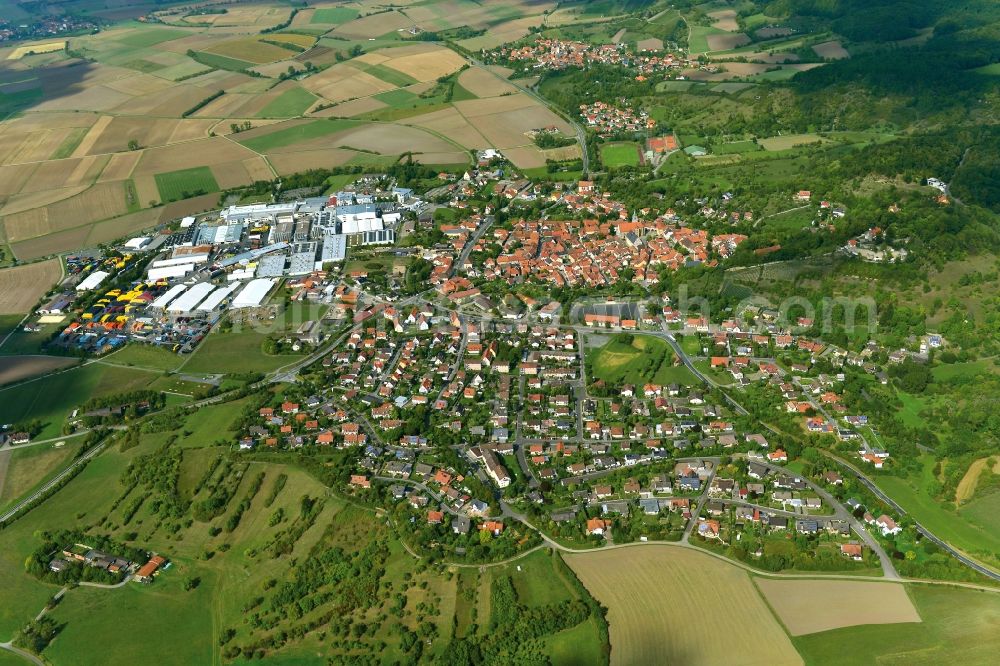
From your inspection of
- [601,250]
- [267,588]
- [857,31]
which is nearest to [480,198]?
[601,250]

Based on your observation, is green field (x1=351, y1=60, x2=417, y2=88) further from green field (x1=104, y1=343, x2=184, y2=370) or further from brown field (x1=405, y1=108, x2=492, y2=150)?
green field (x1=104, y1=343, x2=184, y2=370)

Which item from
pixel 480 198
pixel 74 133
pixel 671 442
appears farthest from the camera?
pixel 74 133

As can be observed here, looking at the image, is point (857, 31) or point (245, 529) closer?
point (245, 529)

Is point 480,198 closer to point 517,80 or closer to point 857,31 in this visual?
point 517,80

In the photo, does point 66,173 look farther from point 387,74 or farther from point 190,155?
point 387,74

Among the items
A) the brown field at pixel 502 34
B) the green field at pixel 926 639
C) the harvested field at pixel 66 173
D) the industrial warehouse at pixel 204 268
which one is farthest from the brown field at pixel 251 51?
the green field at pixel 926 639

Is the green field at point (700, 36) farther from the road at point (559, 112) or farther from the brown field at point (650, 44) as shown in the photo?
the road at point (559, 112)

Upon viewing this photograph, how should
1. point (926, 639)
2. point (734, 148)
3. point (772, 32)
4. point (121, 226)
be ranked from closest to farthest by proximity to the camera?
point (926, 639) → point (121, 226) → point (734, 148) → point (772, 32)

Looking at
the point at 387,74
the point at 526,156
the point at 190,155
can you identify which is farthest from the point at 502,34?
the point at 190,155
